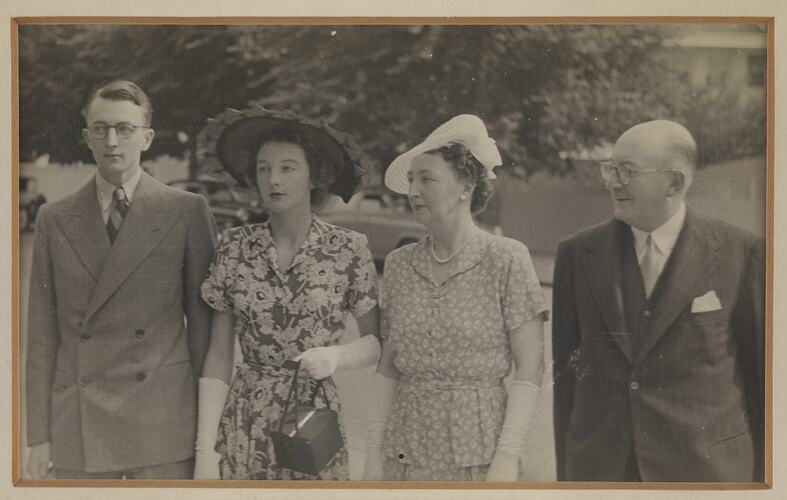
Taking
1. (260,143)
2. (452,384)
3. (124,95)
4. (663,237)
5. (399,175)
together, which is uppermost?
(124,95)

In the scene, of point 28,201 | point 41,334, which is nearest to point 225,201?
point 28,201

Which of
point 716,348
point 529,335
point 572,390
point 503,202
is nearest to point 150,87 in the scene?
point 503,202

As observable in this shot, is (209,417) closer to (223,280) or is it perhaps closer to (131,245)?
(223,280)

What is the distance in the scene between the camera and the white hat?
11.5 feet

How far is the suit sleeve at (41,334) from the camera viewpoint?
141 inches

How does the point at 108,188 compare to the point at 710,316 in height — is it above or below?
above

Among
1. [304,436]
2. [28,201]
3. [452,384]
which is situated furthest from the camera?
[28,201]

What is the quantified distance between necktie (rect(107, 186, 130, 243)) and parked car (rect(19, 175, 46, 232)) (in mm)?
346

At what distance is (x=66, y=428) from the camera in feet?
11.7

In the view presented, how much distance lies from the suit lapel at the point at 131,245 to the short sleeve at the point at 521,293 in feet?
5.06

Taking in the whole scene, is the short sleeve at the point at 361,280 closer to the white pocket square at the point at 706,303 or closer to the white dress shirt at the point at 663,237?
the white dress shirt at the point at 663,237

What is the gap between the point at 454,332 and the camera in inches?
135

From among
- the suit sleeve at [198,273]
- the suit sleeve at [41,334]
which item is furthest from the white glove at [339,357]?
the suit sleeve at [41,334]

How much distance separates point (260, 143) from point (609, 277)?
1.68m
